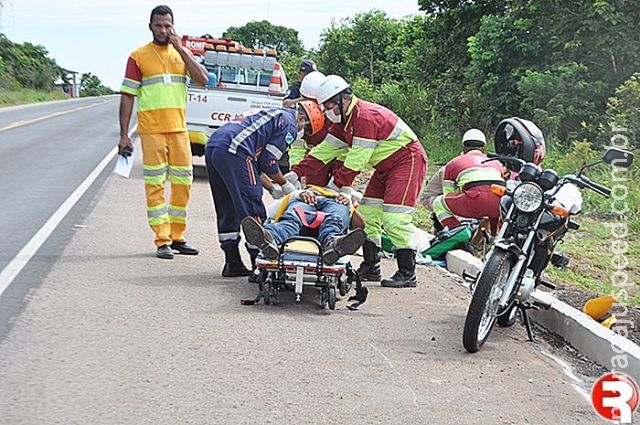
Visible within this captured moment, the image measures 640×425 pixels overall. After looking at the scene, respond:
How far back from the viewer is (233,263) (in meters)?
8.30

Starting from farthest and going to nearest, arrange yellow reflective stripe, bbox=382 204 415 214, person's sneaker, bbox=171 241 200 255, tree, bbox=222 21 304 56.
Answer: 1. tree, bbox=222 21 304 56
2. person's sneaker, bbox=171 241 200 255
3. yellow reflective stripe, bbox=382 204 415 214

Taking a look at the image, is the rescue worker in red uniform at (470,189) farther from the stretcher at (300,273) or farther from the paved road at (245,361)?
the stretcher at (300,273)

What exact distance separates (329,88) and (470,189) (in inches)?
78.2

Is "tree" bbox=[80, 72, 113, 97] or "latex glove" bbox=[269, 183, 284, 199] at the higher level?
"latex glove" bbox=[269, 183, 284, 199]

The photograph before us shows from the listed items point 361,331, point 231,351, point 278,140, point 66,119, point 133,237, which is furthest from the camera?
point 66,119

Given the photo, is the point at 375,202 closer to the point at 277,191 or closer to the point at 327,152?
the point at 327,152

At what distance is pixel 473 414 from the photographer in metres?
5.11

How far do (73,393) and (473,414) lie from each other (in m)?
2.11

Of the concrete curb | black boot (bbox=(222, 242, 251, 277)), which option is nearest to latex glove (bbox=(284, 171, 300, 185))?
black boot (bbox=(222, 242, 251, 277))

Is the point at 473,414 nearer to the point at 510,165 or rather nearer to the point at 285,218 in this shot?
the point at 510,165

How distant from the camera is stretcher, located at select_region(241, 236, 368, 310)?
7.11m

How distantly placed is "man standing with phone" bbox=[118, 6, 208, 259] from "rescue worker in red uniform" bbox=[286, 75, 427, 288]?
51.7 inches

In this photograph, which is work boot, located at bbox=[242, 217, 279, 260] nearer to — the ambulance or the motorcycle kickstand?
the motorcycle kickstand

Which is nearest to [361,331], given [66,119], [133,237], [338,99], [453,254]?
[338,99]
